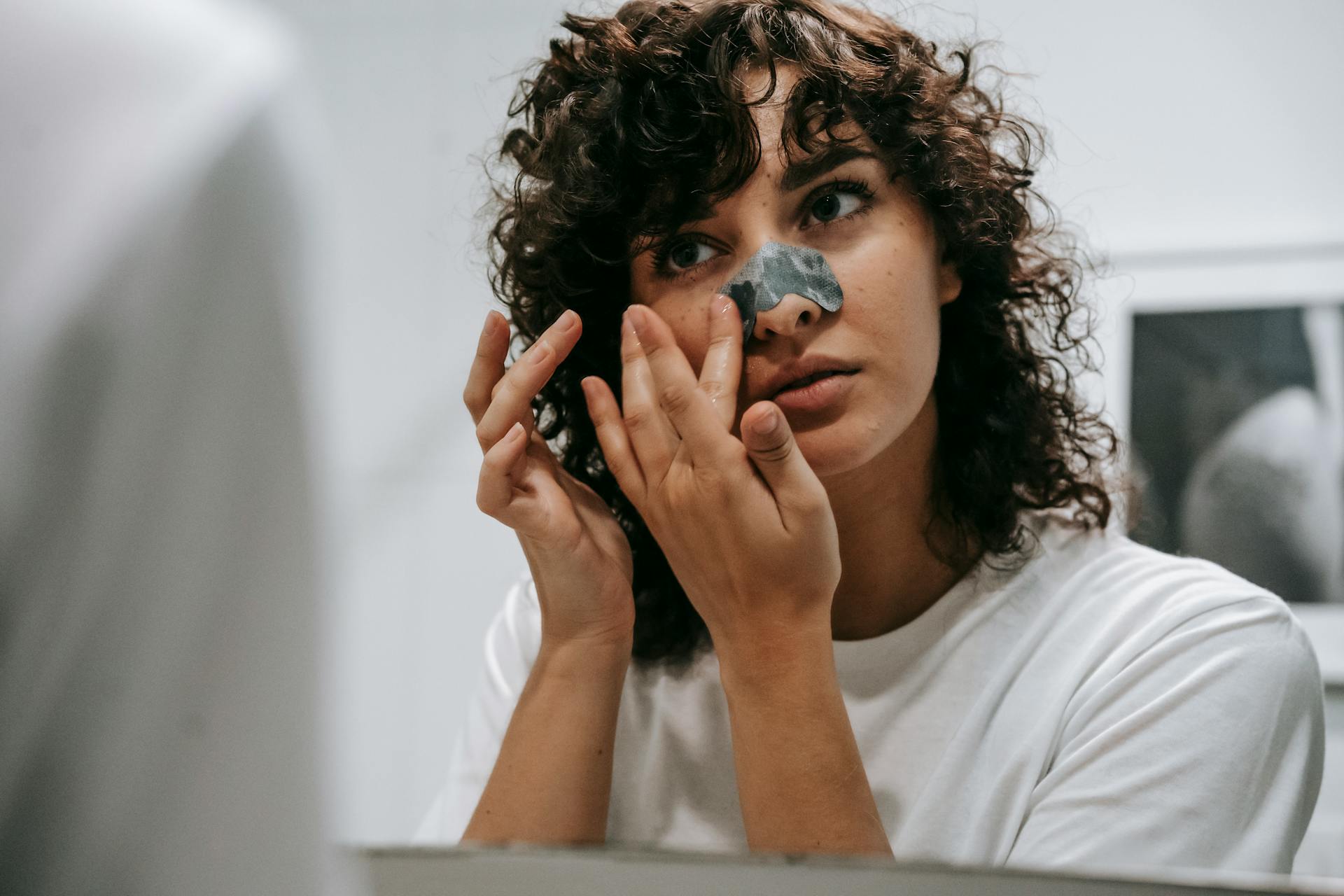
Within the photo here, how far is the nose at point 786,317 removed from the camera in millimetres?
519

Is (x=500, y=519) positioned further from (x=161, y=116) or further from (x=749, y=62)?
(x=161, y=116)

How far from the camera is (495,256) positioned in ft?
2.02

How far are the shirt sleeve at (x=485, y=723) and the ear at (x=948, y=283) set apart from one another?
0.31 m

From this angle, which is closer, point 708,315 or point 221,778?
point 221,778

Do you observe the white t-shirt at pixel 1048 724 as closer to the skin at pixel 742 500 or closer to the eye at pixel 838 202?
the skin at pixel 742 500

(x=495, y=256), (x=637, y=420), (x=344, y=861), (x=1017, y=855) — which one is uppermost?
(x=495, y=256)

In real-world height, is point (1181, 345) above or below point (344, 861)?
above

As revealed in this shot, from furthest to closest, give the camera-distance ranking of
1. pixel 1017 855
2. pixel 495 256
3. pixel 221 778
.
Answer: pixel 495 256
pixel 1017 855
pixel 221 778

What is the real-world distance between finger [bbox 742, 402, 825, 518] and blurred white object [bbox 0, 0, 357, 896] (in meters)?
0.34

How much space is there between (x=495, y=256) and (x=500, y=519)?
167 mm

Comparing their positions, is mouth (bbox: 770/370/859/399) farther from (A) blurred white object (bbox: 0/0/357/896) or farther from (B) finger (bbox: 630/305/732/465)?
(A) blurred white object (bbox: 0/0/357/896)

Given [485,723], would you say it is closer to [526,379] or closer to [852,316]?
[526,379]

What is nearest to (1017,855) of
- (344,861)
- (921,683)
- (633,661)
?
(921,683)

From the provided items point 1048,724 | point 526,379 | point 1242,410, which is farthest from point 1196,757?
point 526,379
